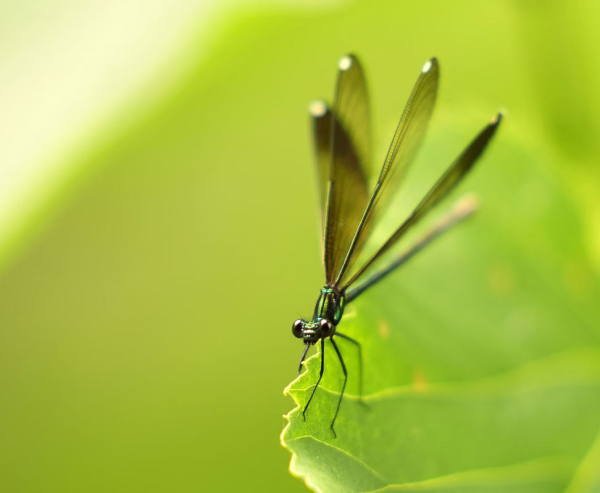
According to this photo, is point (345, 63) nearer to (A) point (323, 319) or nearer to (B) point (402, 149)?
(B) point (402, 149)

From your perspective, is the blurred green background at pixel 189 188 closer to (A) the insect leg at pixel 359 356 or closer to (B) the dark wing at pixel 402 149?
(B) the dark wing at pixel 402 149

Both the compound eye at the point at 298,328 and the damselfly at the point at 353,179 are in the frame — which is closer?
the damselfly at the point at 353,179

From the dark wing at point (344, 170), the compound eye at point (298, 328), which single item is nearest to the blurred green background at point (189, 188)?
the dark wing at point (344, 170)

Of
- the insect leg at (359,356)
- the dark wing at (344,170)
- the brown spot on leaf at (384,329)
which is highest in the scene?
the dark wing at (344,170)

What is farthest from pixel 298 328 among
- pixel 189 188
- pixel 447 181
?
pixel 189 188

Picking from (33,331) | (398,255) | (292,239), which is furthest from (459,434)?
(33,331)

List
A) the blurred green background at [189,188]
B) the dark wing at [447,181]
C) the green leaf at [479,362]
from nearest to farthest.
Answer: the green leaf at [479,362], the dark wing at [447,181], the blurred green background at [189,188]

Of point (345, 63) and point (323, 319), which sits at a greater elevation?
point (345, 63)
